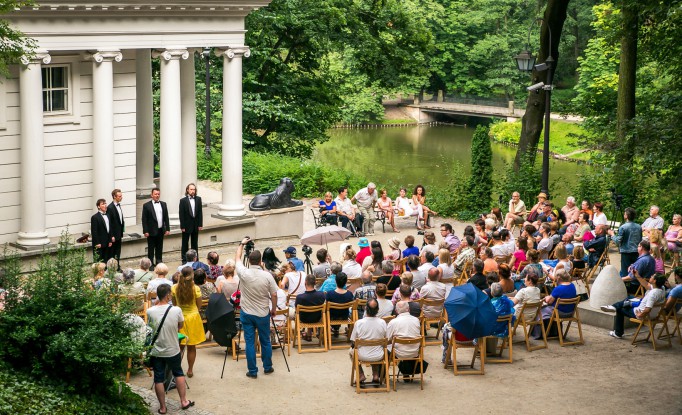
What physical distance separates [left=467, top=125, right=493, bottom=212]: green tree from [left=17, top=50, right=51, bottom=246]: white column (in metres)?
13.1

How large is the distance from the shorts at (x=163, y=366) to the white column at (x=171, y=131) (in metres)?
10.3

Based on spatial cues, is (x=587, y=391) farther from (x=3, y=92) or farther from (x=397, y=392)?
(x=3, y=92)

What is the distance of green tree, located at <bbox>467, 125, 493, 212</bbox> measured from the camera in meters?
31.1

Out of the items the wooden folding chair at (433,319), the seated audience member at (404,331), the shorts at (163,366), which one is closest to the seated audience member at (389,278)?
the wooden folding chair at (433,319)

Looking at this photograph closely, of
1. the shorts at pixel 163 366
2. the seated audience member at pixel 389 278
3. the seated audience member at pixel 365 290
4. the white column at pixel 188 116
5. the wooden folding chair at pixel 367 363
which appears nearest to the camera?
the shorts at pixel 163 366

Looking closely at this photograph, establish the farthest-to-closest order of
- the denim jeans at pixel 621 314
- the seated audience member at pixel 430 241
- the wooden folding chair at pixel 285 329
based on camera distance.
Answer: the seated audience member at pixel 430 241 < the denim jeans at pixel 621 314 < the wooden folding chair at pixel 285 329

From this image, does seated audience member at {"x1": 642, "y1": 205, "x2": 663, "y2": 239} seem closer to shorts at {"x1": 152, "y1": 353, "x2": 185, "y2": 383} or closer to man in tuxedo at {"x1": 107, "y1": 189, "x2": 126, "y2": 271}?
man in tuxedo at {"x1": 107, "y1": 189, "x2": 126, "y2": 271}

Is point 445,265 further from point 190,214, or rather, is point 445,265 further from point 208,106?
point 208,106

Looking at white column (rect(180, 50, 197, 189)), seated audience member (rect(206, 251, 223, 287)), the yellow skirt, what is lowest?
the yellow skirt

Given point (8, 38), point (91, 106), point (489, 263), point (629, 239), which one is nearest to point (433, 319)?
point (489, 263)

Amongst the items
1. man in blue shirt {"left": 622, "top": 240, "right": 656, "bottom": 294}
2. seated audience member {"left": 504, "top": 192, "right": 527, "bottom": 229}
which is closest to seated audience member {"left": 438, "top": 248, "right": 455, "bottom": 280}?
man in blue shirt {"left": 622, "top": 240, "right": 656, "bottom": 294}

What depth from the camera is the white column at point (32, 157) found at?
21.6 m

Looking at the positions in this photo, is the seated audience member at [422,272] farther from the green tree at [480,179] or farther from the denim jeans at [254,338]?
the green tree at [480,179]

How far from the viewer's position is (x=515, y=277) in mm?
19250
